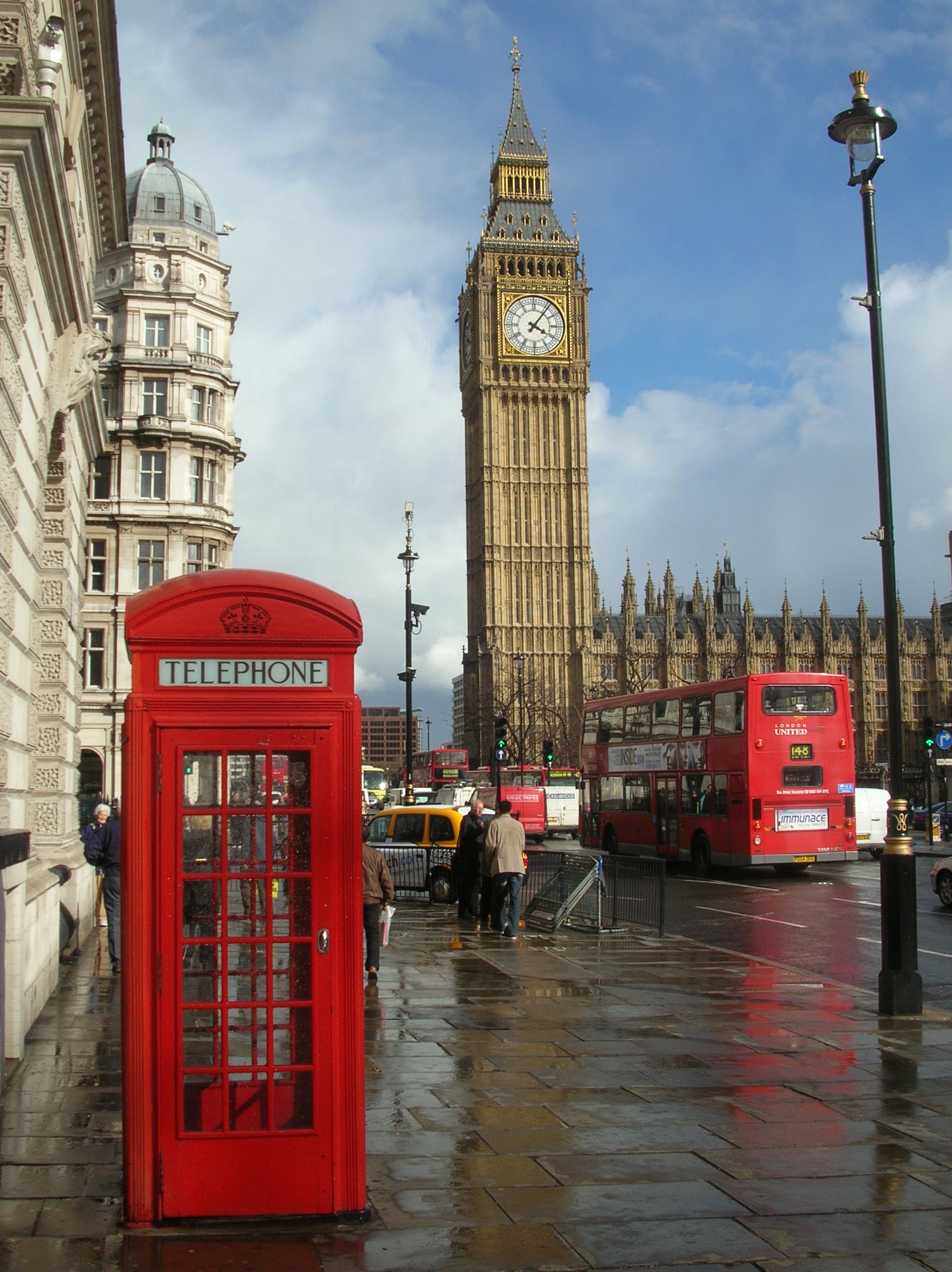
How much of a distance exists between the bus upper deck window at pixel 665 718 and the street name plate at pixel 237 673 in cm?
2326

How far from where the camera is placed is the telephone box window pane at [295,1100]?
16.6ft

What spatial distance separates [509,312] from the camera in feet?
326

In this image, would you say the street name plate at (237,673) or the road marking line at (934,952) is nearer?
the street name plate at (237,673)

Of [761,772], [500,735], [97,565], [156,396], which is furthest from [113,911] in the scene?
[156,396]

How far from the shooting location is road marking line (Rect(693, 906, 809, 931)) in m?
17.5

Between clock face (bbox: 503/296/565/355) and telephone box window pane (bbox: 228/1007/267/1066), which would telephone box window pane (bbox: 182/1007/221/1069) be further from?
clock face (bbox: 503/296/565/355)

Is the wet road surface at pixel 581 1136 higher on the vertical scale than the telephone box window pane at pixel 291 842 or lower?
lower

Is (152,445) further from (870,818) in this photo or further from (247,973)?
(247,973)

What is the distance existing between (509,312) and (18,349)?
9419cm

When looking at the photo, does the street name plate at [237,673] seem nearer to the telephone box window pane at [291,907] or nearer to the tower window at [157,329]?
the telephone box window pane at [291,907]

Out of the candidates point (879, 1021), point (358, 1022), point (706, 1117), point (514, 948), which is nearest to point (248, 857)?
point (358, 1022)

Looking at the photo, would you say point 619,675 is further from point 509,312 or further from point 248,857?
point 248,857

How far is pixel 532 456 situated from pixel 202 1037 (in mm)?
97128

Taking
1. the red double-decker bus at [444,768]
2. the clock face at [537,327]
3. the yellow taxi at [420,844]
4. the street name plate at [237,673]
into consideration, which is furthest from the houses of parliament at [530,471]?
the street name plate at [237,673]
